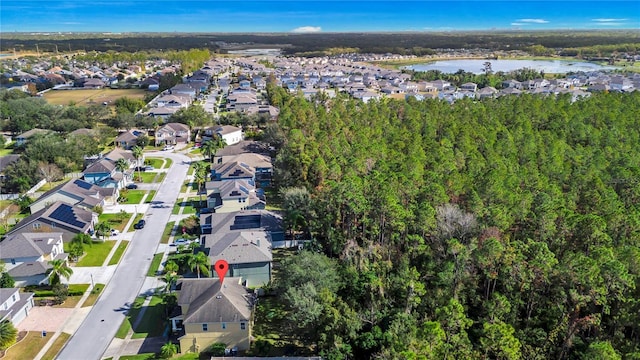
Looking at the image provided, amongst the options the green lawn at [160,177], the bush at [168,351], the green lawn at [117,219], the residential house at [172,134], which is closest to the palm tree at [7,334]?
the bush at [168,351]

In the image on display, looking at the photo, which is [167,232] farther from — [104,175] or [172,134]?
[172,134]

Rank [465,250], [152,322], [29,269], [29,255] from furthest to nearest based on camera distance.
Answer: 1. [29,255]
2. [29,269]
3. [152,322]
4. [465,250]

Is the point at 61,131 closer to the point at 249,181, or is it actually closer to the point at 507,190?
the point at 249,181

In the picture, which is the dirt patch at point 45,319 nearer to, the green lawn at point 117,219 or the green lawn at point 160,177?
the green lawn at point 117,219

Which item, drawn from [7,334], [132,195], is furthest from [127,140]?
[7,334]

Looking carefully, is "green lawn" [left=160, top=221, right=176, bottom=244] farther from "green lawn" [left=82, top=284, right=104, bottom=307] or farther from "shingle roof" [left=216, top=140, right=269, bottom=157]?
"shingle roof" [left=216, top=140, right=269, bottom=157]

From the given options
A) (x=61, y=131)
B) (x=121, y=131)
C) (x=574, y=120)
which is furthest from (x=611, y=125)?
(x=61, y=131)

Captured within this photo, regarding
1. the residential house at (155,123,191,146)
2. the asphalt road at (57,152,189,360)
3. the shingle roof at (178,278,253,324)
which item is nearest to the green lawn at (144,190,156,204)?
the asphalt road at (57,152,189,360)
